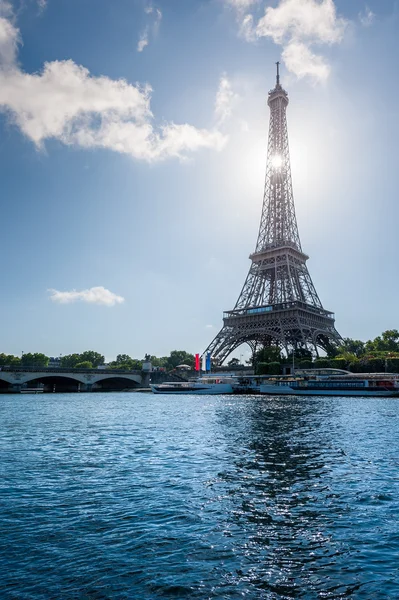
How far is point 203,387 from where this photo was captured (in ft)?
352

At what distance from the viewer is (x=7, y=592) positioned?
954cm

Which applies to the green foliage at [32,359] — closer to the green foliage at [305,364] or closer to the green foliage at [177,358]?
the green foliage at [177,358]

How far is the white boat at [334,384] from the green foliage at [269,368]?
39.1ft

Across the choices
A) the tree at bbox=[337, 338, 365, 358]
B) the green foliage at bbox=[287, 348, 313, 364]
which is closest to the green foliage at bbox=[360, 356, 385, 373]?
the green foliage at bbox=[287, 348, 313, 364]

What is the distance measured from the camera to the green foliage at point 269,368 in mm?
113000

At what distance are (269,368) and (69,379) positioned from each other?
6002 cm

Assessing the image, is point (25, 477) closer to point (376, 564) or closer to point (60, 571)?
point (60, 571)

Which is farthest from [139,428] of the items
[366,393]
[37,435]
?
[366,393]

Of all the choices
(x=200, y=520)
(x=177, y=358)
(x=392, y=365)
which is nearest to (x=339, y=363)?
(x=392, y=365)

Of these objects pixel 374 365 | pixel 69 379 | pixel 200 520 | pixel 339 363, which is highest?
pixel 339 363

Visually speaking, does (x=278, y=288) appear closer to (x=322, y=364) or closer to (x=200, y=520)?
(x=322, y=364)

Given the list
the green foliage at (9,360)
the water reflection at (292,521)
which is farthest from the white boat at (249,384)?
the green foliage at (9,360)

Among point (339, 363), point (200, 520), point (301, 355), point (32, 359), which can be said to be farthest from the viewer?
point (32, 359)

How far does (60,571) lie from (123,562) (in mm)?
1530
